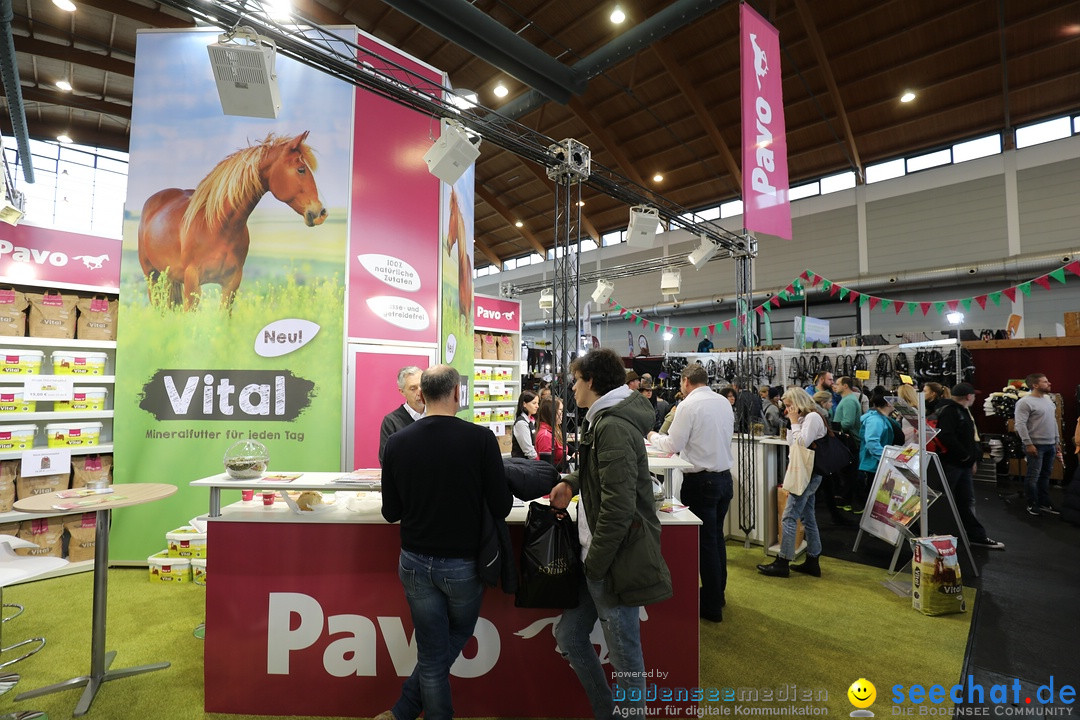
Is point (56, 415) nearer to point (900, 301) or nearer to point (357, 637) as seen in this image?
point (357, 637)

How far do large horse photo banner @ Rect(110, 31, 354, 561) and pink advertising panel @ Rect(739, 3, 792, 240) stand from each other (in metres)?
3.21

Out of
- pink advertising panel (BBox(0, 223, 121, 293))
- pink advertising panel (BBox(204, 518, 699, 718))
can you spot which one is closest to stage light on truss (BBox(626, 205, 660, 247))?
pink advertising panel (BBox(204, 518, 699, 718))

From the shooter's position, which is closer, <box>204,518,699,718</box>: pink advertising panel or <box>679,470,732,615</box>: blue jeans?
<box>204,518,699,718</box>: pink advertising panel

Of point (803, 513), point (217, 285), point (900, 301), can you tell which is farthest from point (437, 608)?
point (900, 301)

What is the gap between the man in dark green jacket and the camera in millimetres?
1724

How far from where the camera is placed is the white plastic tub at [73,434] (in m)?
4.08

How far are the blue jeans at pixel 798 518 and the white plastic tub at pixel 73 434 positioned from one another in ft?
18.3

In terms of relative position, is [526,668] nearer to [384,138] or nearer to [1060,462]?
[384,138]

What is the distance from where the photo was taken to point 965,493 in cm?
466

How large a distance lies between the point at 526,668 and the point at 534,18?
11.1 metres

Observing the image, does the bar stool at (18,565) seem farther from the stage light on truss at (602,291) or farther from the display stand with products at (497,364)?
the stage light on truss at (602,291)

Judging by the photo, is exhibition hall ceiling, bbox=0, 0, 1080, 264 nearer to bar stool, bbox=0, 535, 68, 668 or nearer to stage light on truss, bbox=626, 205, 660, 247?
stage light on truss, bbox=626, 205, 660, 247

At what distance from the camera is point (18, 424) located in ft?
13.1

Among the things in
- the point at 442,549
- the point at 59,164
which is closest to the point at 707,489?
the point at 442,549
